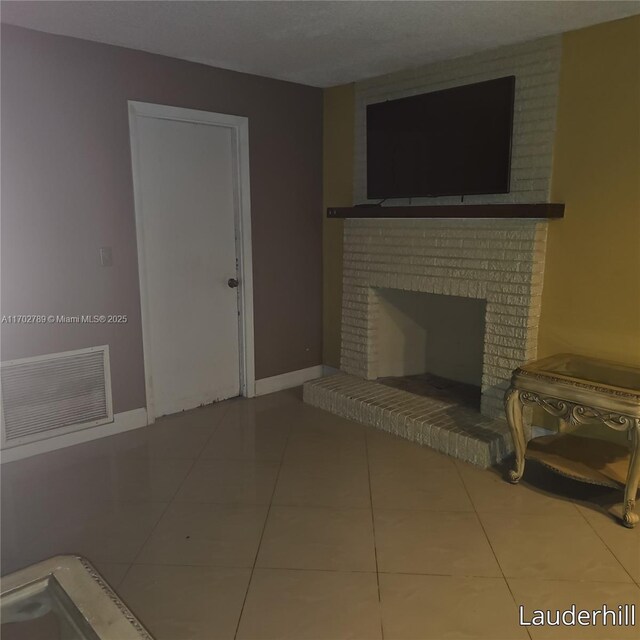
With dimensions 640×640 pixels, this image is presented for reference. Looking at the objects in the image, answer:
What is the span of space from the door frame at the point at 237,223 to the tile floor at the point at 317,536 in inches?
30.4

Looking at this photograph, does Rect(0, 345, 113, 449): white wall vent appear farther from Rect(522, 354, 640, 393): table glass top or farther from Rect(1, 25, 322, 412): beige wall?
Rect(522, 354, 640, 393): table glass top

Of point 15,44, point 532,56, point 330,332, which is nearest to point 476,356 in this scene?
point 330,332

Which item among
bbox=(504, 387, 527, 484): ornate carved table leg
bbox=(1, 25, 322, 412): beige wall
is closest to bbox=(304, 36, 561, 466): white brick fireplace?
bbox=(504, 387, 527, 484): ornate carved table leg

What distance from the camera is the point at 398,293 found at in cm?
414

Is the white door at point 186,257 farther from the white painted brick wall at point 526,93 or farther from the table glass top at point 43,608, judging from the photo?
the table glass top at point 43,608

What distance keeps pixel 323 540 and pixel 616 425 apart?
1.35 m

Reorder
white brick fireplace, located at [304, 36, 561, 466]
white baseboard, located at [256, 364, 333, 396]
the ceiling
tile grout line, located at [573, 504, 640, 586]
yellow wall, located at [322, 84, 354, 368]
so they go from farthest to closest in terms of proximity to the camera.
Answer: white baseboard, located at [256, 364, 333, 396] → yellow wall, located at [322, 84, 354, 368] → white brick fireplace, located at [304, 36, 561, 466] → the ceiling → tile grout line, located at [573, 504, 640, 586]

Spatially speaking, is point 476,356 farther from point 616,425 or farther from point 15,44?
point 15,44

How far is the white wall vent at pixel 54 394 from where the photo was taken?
3.06m

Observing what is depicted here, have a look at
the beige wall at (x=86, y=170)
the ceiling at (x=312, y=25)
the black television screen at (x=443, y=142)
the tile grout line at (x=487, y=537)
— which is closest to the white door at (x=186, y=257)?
the beige wall at (x=86, y=170)

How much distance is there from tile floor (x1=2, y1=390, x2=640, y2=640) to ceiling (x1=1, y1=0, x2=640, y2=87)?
2.24m

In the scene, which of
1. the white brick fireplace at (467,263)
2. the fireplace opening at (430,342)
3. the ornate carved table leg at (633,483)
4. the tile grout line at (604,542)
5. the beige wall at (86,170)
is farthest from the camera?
the fireplace opening at (430,342)

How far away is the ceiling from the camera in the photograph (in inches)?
99.8

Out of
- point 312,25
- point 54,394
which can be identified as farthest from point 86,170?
Result: point 312,25
